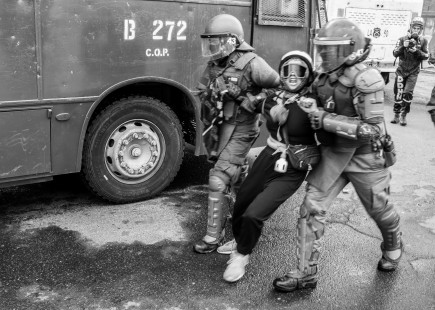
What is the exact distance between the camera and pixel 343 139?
137 inches

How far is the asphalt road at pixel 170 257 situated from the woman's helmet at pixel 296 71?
54.3 inches

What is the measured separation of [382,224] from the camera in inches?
151

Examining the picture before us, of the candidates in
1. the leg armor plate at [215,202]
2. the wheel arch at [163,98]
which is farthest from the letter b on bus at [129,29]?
the leg armor plate at [215,202]

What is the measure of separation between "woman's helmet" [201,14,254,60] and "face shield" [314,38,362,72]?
0.88 m

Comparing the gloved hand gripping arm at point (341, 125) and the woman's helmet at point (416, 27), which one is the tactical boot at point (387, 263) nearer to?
the gloved hand gripping arm at point (341, 125)

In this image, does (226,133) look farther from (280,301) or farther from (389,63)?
(389,63)

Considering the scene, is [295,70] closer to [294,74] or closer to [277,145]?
[294,74]

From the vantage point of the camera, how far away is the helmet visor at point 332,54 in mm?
3387

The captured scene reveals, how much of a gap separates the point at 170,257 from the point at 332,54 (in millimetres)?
1924

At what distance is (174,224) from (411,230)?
210 cm

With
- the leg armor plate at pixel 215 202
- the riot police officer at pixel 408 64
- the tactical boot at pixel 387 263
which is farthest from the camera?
the riot police officer at pixel 408 64

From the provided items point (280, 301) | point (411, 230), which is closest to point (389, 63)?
point (411, 230)

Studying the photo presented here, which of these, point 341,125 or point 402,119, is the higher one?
point 341,125

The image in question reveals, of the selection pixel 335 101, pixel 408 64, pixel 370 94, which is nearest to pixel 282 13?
pixel 335 101
